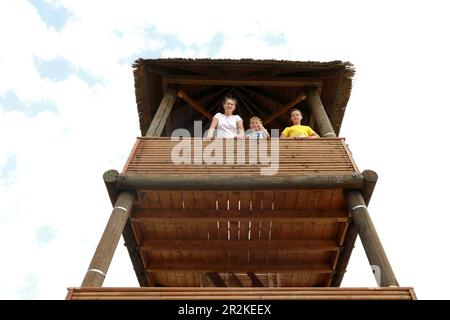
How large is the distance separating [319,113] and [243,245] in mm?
2870

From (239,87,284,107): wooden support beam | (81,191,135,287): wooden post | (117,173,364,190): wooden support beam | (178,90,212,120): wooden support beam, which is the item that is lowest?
(81,191,135,287): wooden post

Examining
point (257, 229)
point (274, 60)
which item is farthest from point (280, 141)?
point (274, 60)

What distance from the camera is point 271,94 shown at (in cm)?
972

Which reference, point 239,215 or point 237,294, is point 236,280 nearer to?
point 239,215

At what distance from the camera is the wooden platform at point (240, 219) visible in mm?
5969

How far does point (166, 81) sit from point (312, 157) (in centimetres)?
377

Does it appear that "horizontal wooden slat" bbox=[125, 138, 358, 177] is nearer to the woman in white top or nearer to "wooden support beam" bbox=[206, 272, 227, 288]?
the woman in white top

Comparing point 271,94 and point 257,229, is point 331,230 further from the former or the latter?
point 271,94

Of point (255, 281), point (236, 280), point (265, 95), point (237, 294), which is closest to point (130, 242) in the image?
point (236, 280)

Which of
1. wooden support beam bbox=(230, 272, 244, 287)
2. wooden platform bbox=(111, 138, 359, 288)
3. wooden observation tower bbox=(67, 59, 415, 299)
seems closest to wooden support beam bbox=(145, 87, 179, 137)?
wooden observation tower bbox=(67, 59, 415, 299)

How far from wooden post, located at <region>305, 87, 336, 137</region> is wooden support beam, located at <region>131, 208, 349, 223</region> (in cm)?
154

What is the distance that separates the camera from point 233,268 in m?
7.13

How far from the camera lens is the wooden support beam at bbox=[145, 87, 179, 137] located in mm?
7333

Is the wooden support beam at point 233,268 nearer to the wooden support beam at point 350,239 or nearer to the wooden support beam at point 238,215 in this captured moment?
the wooden support beam at point 350,239
